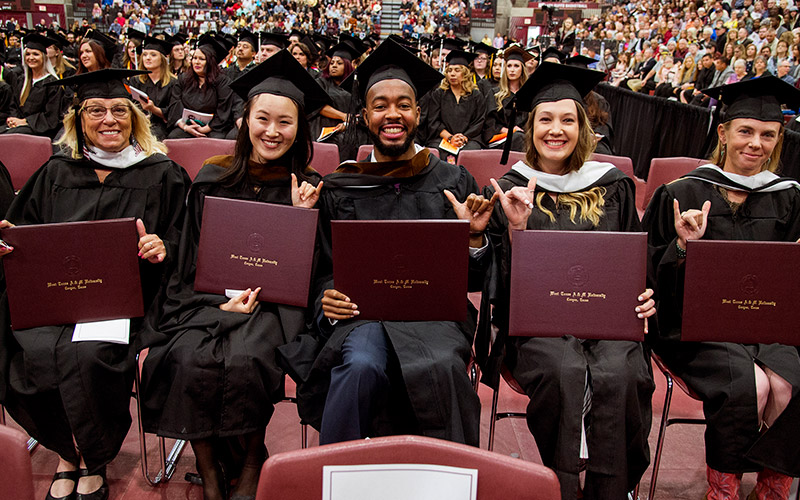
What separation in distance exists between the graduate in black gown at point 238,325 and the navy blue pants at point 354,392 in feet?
1.17

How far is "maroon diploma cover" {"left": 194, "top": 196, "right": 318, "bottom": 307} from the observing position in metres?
2.31

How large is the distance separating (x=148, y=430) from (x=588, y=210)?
6.58 ft

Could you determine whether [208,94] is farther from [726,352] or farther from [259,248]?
[726,352]

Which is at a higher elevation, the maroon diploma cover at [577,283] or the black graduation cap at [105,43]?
the black graduation cap at [105,43]

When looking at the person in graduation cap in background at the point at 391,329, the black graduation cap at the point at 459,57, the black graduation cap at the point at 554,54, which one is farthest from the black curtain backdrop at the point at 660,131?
the person in graduation cap in background at the point at 391,329

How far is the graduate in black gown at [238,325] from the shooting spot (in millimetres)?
2229

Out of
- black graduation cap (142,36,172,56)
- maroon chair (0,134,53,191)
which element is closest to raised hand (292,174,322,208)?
maroon chair (0,134,53,191)

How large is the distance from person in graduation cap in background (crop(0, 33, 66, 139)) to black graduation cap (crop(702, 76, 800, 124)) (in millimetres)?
6645

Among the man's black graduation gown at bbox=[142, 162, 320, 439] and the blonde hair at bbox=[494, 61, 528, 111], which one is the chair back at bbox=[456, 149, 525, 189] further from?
the blonde hair at bbox=[494, 61, 528, 111]

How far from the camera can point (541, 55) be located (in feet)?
21.7

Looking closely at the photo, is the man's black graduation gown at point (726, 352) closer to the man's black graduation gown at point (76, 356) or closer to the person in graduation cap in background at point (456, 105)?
the man's black graduation gown at point (76, 356)

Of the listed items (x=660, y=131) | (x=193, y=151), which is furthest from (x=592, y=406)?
(x=660, y=131)

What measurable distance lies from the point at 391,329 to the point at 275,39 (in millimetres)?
5181

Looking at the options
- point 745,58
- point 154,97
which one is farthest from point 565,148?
point 745,58
